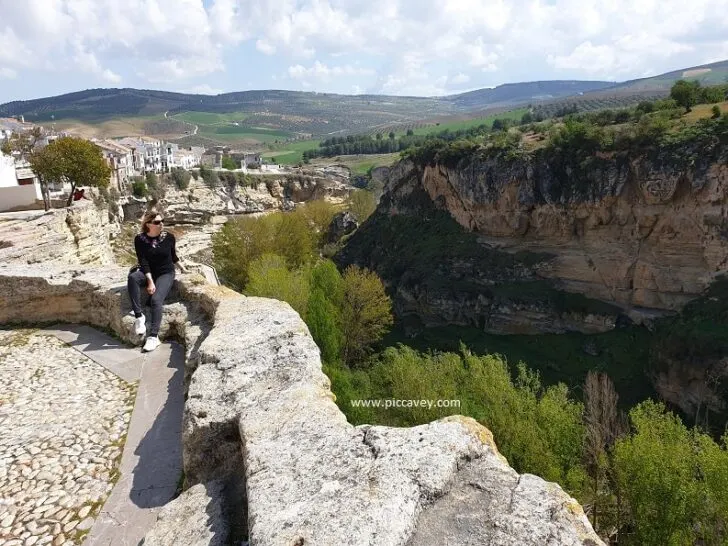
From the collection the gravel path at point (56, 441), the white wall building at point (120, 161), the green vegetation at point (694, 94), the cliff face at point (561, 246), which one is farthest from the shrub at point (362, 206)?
the gravel path at point (56, 441)

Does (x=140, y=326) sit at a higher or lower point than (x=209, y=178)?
higher

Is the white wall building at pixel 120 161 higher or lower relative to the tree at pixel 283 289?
higher

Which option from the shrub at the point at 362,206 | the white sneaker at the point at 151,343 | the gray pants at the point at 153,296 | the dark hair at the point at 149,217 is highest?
the dark hair at the point at 149,217

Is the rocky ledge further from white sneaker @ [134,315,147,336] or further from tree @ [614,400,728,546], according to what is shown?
tree @ [614,400,728,546]

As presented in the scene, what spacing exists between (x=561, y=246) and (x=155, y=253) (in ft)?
125

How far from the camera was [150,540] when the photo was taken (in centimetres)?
343

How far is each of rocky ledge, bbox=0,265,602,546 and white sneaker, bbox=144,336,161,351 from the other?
199cm

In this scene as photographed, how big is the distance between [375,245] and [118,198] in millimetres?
25985

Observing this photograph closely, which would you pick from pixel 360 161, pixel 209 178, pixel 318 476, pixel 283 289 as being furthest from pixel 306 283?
pixel 360 161

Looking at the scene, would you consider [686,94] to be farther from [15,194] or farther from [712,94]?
[15,194]

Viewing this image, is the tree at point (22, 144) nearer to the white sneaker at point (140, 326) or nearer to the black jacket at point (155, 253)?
the black jacket at point (155, 253)

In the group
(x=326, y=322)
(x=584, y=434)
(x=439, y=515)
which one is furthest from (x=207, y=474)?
(x=326, y=322)

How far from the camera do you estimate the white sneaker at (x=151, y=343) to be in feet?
22.9

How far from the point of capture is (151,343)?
7000 mm
